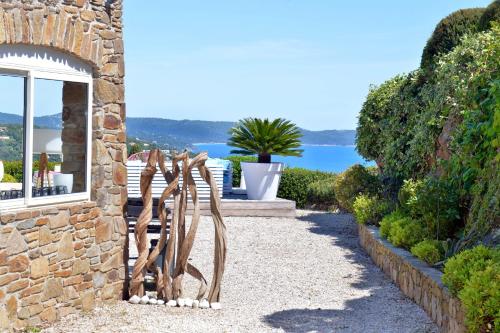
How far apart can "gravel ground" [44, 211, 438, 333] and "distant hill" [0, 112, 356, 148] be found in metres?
1.95

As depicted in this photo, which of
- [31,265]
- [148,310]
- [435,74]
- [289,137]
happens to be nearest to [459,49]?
[435,74]

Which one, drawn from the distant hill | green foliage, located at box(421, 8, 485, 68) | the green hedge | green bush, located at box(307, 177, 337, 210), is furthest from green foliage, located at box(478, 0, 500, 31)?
the green hedge

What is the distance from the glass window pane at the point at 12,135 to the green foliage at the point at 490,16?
777 cm

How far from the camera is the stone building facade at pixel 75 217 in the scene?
5.92 metres

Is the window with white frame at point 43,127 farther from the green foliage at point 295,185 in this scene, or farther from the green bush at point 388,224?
the green foliage at point 295,185

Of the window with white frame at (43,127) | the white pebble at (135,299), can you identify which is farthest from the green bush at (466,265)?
the window with white frame at (43,127)

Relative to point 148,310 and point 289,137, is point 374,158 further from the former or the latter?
point 148,310

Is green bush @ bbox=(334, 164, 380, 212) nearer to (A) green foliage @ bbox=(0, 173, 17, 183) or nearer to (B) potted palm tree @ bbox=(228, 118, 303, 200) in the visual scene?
(B) potted palm tree @ bbox=(228, 118, 303, 200)

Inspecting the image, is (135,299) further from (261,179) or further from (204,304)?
(261,179)

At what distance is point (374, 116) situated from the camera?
46.6 feet

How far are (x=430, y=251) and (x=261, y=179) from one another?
7903mm

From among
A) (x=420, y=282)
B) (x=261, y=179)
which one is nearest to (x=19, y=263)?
(x=420, y=282)

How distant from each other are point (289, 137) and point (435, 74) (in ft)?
14.4

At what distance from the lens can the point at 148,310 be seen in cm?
701
